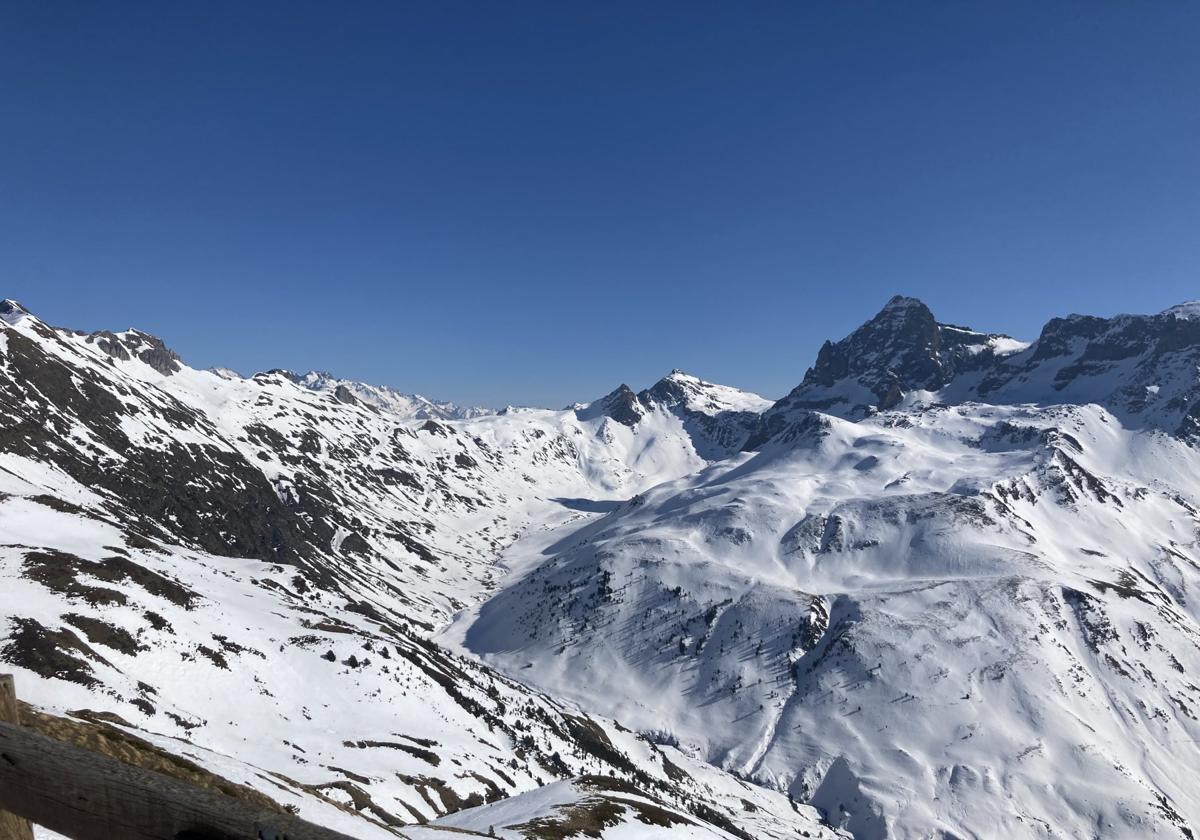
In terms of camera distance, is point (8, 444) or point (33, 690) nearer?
point (33, 690)

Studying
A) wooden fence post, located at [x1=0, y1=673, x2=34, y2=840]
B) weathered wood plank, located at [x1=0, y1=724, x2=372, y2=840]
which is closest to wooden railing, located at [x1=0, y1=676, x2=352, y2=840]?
weathered wood plank, located at [x1=0, y1=724, x2=372, y2=840]

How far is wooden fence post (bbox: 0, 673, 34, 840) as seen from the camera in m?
5.88

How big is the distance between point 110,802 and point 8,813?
2187 millimetres

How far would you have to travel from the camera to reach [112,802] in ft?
16.1

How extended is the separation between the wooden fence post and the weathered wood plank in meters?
0.73

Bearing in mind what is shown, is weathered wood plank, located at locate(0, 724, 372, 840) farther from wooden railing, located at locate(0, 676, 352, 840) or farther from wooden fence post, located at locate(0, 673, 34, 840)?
A: wooden fence post, located at locate(0, 673, 34, 840)

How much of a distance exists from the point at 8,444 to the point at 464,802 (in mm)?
162259

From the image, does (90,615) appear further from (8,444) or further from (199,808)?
(8,444)

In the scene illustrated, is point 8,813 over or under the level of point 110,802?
under

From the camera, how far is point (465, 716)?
10800cm

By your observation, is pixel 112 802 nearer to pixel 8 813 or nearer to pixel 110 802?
pixel 110 802

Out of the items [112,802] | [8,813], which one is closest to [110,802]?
[112,802]

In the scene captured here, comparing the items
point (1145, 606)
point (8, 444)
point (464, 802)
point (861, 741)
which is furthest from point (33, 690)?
point (1145, 606)

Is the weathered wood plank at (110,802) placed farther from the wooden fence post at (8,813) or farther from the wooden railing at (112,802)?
the wooden fence post at (8,813)
